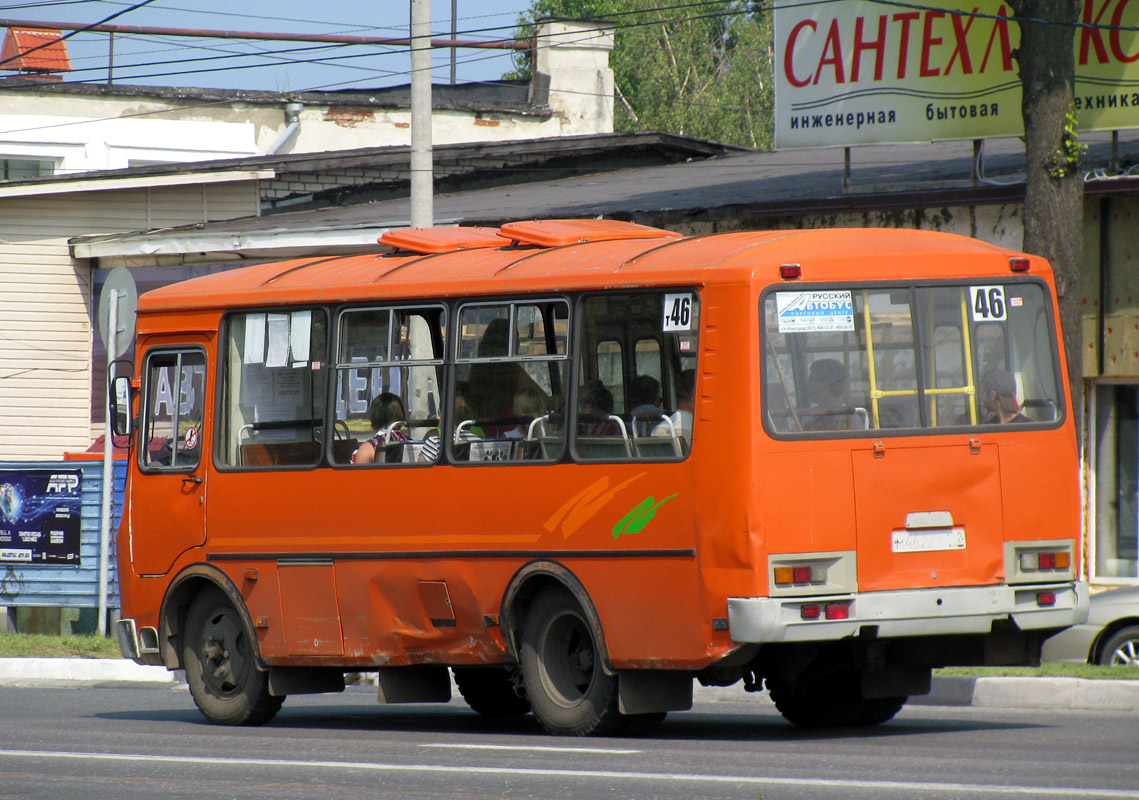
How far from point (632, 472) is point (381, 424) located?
2.04 meters

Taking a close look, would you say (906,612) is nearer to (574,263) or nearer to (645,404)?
(645,404)

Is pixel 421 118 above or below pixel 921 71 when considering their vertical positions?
below

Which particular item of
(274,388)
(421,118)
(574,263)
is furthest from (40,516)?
(574,263)

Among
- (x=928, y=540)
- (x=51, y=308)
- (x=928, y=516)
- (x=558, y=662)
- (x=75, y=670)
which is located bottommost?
(x=75, y=670)

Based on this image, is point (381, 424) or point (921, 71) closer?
point (381, 424)

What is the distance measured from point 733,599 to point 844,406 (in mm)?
1202

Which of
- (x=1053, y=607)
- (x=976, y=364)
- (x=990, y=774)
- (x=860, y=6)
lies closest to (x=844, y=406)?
(x=976, y=364)

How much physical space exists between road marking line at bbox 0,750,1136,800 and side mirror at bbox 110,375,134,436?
316cm

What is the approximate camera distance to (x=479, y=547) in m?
10.4

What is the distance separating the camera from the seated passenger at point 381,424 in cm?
1096

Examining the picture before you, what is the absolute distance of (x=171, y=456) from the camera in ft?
40.0

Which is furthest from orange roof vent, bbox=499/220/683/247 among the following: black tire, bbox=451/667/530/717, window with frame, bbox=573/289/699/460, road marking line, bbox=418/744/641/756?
road marking line, bbox=418/744/641/756

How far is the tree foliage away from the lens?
189 ft

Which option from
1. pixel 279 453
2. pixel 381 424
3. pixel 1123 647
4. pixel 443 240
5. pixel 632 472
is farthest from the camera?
pixel 1123 647
